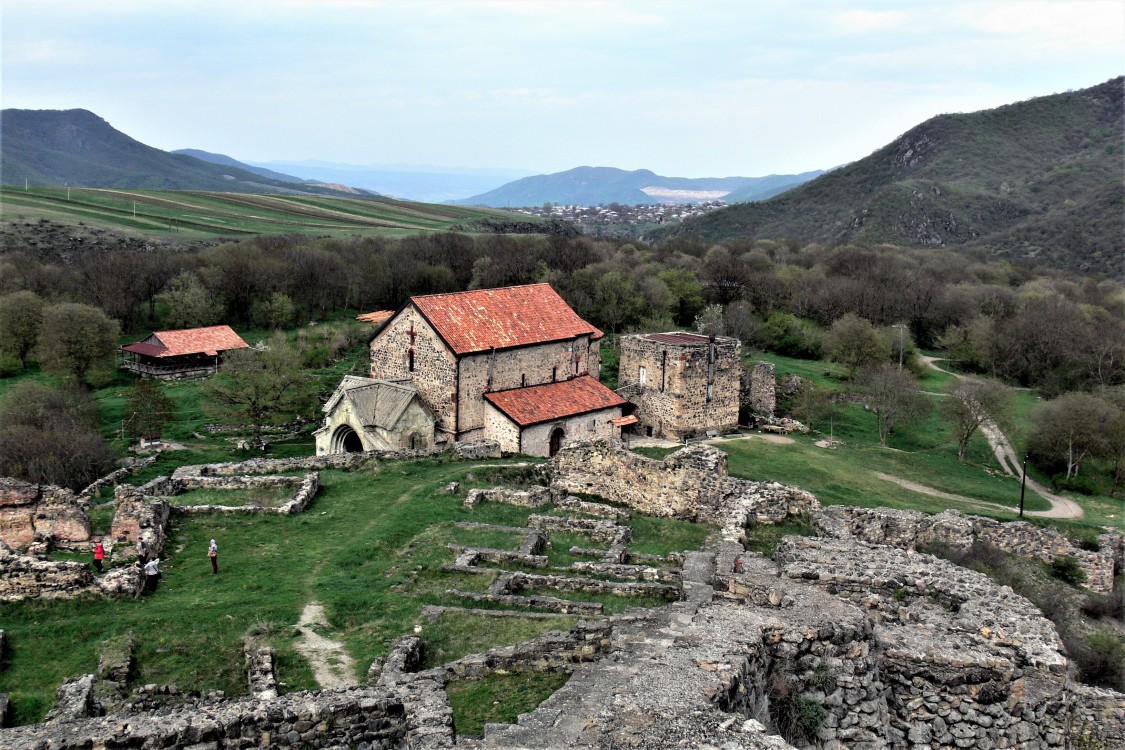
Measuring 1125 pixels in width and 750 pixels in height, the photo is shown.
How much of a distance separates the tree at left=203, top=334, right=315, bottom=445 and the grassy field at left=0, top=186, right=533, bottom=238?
76.9 meters

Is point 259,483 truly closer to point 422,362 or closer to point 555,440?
point 422,362

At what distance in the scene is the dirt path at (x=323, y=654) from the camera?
12.8 metres

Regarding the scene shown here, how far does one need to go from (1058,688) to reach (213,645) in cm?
1268

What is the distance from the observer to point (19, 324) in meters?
54.8

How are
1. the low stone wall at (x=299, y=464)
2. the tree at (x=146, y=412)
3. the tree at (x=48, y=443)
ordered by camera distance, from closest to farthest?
1. the low stone wall at (x=299, y=464)
2. the tree at (x=48, y=443)
3. the tree at (x=146, y=412)

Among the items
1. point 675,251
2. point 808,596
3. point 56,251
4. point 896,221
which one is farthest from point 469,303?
point 896,221

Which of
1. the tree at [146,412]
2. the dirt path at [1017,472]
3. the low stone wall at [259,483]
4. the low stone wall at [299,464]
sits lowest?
the dirt path at [1017,472]

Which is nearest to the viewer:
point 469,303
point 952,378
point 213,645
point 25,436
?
point 213,645

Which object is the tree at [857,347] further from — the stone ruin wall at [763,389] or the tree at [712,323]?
the stone ruin wall at [763,389]

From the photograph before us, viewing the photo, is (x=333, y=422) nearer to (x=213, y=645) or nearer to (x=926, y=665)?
(x=213, y=645)

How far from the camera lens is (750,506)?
19.2 meters

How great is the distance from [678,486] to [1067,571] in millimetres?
11172

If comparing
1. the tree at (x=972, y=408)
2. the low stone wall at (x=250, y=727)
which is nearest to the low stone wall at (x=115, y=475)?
the low stone wall at (x=250, y=727)

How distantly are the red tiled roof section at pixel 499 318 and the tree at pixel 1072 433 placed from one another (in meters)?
22.7
